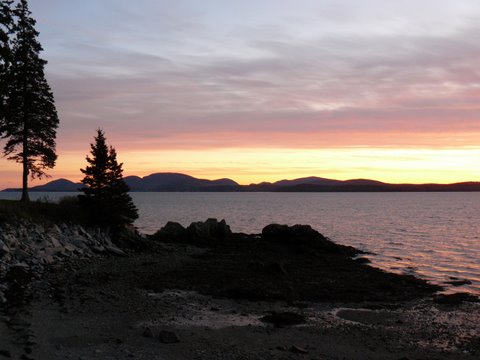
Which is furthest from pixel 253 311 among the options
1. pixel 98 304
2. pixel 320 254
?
pixel 320 254

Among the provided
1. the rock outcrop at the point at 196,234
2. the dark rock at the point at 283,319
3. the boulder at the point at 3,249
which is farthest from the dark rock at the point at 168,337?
the rock outcrop at the point at 196,234

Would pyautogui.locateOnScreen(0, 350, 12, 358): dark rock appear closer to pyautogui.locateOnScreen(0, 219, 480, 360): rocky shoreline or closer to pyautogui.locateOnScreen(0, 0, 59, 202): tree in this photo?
pyautogui.locateOnScreen(0, 219, 480, 360): rocky shoreline

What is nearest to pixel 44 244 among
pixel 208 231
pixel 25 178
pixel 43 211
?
pixel 43 211

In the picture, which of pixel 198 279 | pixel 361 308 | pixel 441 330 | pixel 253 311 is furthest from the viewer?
pixel 198 279

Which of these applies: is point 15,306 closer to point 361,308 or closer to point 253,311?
point 253,311

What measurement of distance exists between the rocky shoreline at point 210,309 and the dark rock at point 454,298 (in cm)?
11

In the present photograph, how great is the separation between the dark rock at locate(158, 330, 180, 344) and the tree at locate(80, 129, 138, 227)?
21.4 m

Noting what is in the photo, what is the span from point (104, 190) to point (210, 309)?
62.6 ft

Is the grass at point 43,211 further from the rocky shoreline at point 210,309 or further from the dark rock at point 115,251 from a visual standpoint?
the dark rock at point 115,251

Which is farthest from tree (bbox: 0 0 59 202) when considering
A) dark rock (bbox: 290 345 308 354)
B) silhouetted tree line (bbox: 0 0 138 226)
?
dark rock (bbox: 290 345 308 354)

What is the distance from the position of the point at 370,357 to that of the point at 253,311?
6035mm

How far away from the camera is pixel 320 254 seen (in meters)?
37.7

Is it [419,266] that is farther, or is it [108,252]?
[419,266]

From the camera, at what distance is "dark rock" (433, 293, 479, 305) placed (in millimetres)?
22828
